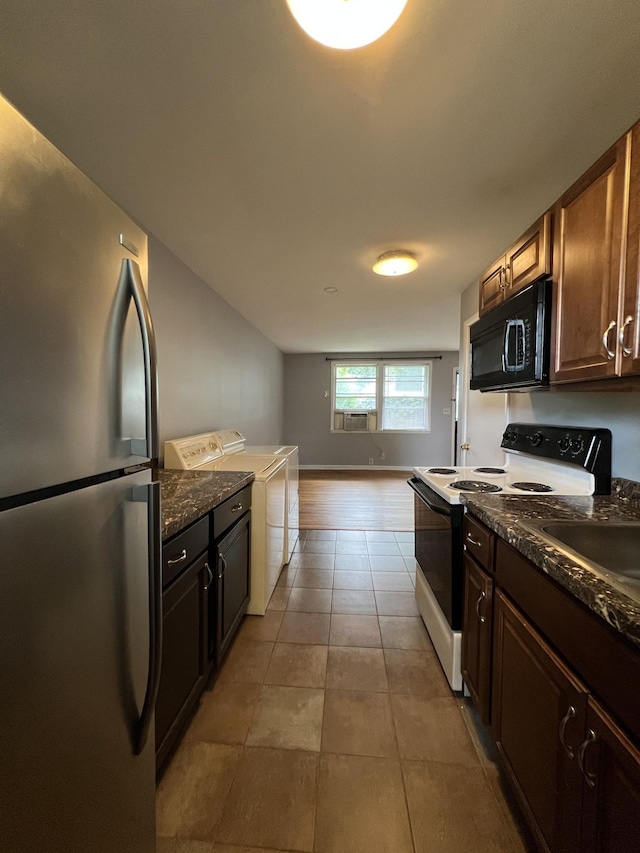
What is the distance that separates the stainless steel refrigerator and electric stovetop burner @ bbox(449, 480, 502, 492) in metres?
1.33

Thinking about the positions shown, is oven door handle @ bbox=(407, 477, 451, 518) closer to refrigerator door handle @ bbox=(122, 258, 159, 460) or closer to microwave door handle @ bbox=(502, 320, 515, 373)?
microwave door handle @ bbox=(502, 320, 515, 373)

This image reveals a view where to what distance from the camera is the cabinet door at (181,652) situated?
1.09m

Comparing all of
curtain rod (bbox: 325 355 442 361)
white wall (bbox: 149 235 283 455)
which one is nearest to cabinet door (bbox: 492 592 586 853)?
white wall (bbox: 149 235 283 455)

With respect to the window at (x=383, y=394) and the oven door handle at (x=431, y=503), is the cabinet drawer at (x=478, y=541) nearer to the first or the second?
the oven door handle at (x=431, y=503)

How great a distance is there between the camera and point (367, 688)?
1.58m

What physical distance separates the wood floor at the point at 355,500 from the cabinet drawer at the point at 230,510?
74.7 inches

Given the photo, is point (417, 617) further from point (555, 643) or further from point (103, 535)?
point (103, 535)

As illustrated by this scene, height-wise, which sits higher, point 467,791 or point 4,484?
point 4,484

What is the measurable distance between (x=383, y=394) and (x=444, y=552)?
5.52 metres

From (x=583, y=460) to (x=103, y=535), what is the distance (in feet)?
5.84

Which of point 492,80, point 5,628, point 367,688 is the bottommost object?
point 367,688

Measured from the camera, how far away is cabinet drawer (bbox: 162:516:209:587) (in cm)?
110

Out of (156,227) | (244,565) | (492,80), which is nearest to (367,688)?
(244,565)

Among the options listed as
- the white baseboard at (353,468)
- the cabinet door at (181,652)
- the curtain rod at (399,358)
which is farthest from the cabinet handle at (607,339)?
the white baseboard at (353,468)
